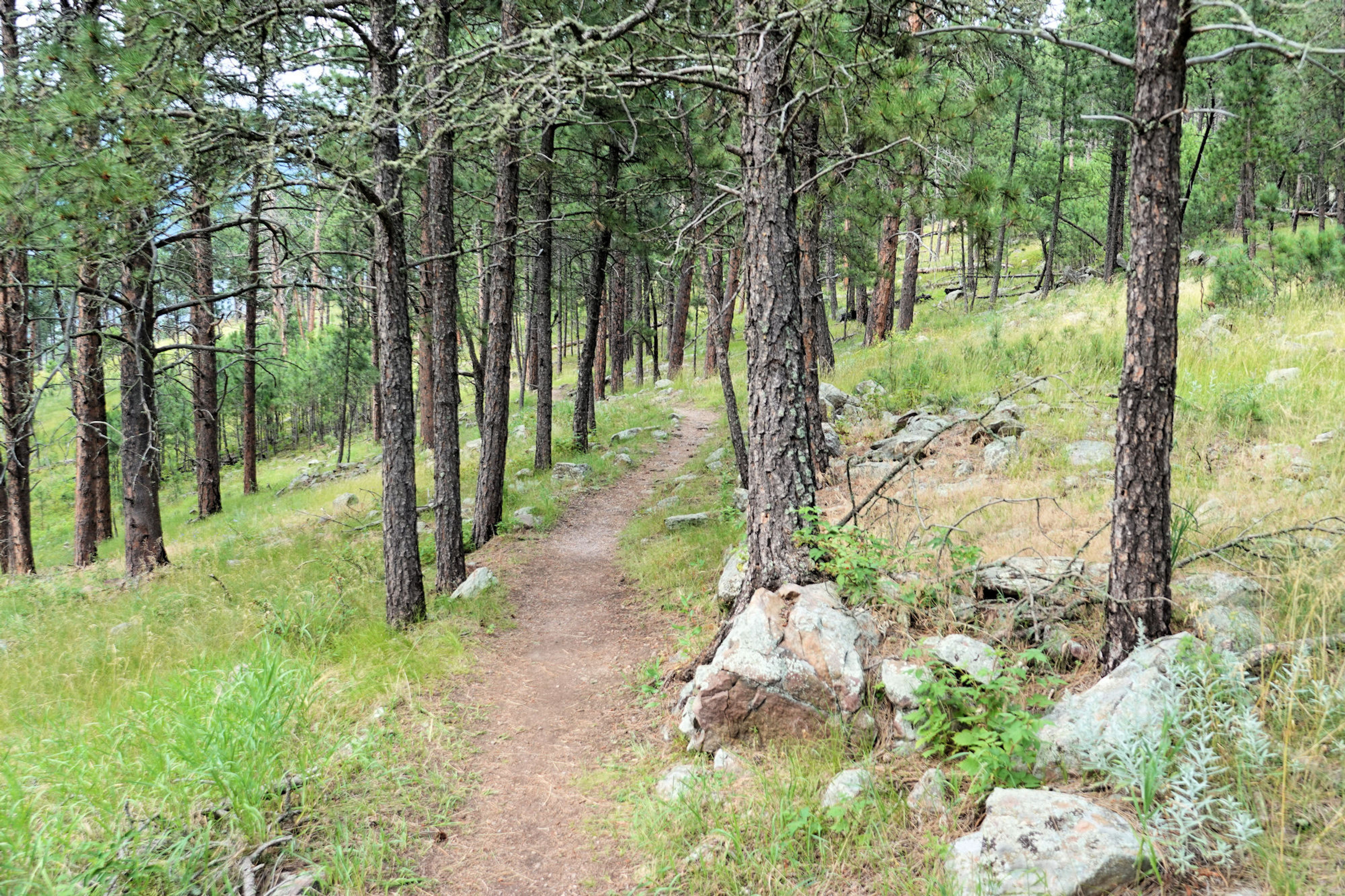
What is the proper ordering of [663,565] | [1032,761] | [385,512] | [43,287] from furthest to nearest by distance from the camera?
[663,565], [385,512], [43,287], [1032,761]

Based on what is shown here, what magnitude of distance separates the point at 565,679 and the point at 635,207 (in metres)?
9.37

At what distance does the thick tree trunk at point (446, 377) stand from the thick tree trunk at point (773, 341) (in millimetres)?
3731

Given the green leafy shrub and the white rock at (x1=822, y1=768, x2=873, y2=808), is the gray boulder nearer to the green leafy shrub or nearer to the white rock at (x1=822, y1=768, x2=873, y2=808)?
the green leafy shrub

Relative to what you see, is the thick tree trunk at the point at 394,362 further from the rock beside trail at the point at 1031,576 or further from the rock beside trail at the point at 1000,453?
the rock beside trail at the point at 1000,453

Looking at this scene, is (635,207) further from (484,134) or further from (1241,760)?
(1241,760)

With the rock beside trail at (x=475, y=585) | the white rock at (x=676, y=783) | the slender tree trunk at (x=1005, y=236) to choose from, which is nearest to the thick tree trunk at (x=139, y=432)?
the rock beside trail at (x=475, y=585)

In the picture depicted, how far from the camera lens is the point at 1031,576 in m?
4.23

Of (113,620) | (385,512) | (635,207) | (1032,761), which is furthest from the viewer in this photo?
(635,207)

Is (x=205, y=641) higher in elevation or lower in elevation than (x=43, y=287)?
lower

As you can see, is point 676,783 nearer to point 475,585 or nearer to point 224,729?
point 224,729

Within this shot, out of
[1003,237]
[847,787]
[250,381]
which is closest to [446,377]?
[847,787]

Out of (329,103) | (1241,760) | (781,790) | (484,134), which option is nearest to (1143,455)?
(1241,760)

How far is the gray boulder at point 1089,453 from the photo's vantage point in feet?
21.1

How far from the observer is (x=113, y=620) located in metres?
7.30
